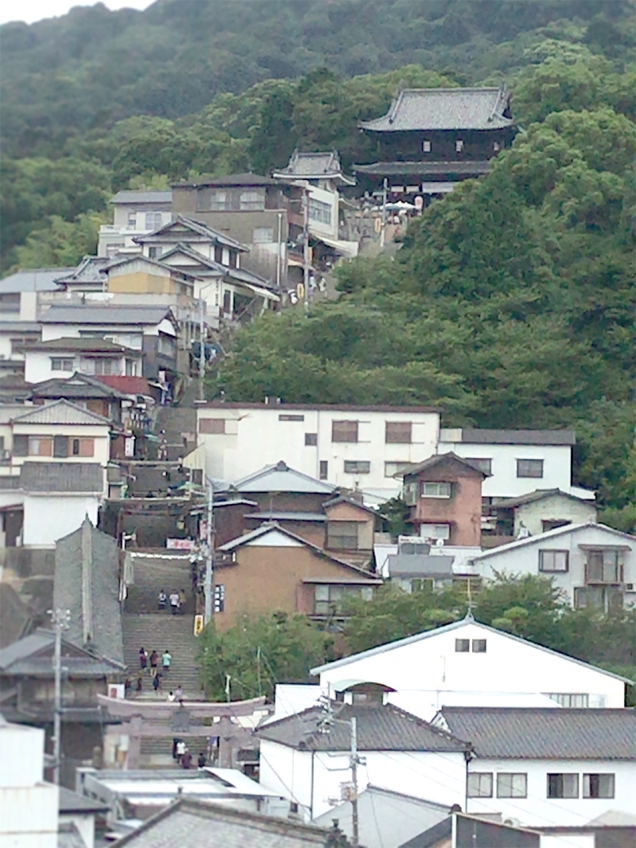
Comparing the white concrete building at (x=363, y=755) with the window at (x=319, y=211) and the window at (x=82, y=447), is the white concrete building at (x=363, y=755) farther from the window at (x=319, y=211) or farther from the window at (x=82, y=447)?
the window at (x=319, y=211)

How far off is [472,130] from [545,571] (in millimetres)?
9535

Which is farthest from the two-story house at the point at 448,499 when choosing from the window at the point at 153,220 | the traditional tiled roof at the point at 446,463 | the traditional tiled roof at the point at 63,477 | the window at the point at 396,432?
the window at the point at 153,220

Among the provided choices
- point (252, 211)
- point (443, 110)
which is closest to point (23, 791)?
point (252, 211)

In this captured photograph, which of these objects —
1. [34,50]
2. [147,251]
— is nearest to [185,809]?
[34,50]

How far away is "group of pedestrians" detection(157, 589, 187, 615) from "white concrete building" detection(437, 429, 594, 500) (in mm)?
3402

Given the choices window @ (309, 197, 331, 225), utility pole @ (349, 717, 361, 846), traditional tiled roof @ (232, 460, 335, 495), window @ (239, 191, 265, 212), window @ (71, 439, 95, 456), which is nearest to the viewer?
utility pole @ (349, 717, 361, 846)

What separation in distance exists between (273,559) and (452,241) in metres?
6.05

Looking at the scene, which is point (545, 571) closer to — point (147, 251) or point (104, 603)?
point (104, 603)

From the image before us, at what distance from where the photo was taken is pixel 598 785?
33.1 ft

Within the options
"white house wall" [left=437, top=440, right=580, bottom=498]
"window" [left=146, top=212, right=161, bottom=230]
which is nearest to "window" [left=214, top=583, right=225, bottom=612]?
"white house wall" [left=437, top=440, right=580, bottom=498]

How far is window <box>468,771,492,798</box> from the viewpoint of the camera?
9.88m

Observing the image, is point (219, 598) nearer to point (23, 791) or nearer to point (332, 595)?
point (332, 595)

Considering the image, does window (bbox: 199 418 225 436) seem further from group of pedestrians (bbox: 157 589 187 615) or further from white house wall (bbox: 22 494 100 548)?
group of pedestrians (bbox: 157 589 187 615)

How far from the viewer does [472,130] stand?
22.3m
